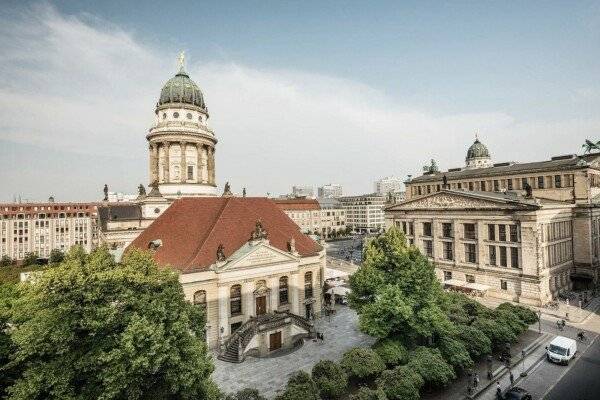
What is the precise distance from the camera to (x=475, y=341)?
3033cm

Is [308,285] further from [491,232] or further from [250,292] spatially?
[491,232]

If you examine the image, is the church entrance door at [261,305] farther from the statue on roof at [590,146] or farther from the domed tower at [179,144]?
the statue on roof at [590,146]

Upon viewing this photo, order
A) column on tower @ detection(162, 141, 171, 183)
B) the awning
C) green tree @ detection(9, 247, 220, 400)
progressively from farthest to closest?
column on tower @ detection(162, 141, 171, 183) → the awning → green tree @ detection(9, 247, 220, 400)

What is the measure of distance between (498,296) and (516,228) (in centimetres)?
1062

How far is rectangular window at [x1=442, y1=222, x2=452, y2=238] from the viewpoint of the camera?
5953cm

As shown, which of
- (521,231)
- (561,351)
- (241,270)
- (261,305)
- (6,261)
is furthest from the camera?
(6,261)

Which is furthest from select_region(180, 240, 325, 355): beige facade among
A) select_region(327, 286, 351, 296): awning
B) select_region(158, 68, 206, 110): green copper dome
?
select_region(158, 68, 206, 110): green copper dome

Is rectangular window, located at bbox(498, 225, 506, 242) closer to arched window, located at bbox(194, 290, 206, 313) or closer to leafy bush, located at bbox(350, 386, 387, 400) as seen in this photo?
leafy bush, located at bbox(350, 386, 387, 400)

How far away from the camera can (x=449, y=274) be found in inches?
2344

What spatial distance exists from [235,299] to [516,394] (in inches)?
986

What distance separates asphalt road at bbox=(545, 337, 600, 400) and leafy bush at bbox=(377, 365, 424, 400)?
10.3 m

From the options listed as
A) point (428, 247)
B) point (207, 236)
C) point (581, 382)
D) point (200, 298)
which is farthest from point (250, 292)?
point (428, 247)

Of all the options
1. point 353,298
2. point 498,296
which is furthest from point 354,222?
point 353,298

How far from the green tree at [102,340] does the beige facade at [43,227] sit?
97.7 m
